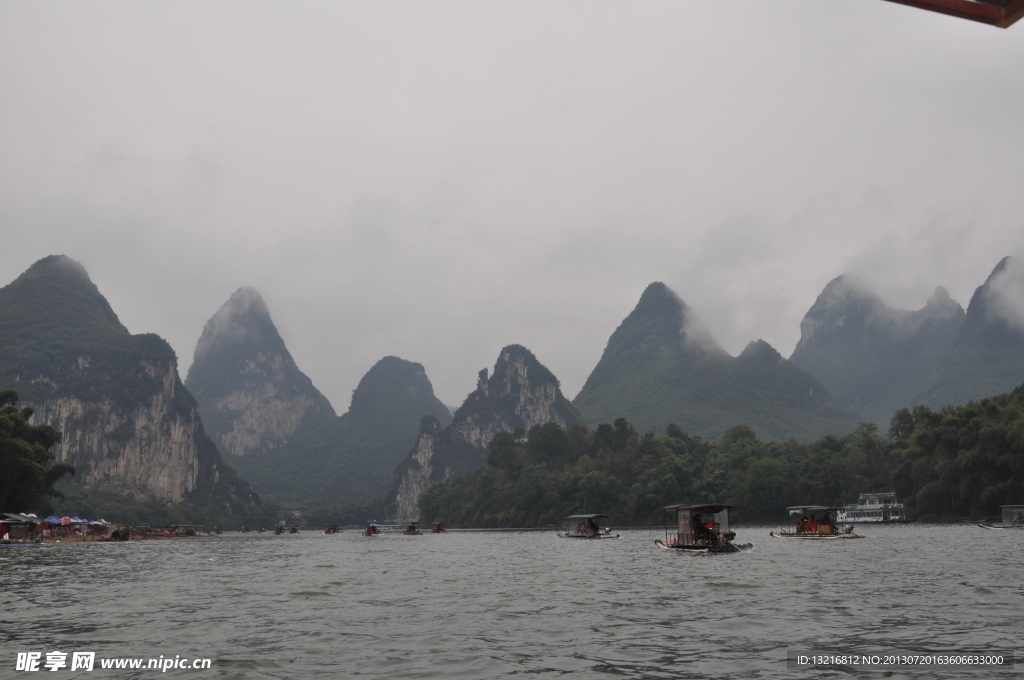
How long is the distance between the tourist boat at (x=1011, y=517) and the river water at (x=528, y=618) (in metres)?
48.4

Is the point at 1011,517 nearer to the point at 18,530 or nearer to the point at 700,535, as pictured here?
the point at 700,535

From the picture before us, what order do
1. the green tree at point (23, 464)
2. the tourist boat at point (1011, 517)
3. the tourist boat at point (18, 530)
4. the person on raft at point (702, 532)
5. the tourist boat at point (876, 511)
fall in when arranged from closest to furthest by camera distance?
the person on raft at point (702, 532) → the tourist boat at point (18, 530) → the green tree at point (23, 464) → the tourist boat at point (1011, 517) → the tourist boat at point (876, 511)

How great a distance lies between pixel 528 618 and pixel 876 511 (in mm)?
108975

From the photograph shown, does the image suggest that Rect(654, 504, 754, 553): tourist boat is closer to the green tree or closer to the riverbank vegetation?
the riverbank vegetation

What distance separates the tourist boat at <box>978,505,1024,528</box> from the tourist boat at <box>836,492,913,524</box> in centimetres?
2266

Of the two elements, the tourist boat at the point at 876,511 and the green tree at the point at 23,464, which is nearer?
the green tree at the point at 23,464

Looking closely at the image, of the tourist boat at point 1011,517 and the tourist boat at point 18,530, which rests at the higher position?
the tourist boat at point 1011,517

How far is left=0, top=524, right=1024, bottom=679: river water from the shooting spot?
1559 centimetres

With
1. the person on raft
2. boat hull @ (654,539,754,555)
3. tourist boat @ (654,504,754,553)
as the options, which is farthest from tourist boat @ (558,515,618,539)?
boat hull @ (654,539,754,555)

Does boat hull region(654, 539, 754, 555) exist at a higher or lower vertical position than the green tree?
lower

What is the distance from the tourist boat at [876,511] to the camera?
112 m

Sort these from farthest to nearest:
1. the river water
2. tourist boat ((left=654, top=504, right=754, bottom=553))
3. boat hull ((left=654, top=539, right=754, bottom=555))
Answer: tourist boat ((left=654, top=504, right=754, bottom=553)) → boat hull ((left=654, top=539, right=754, bottom=555)) → the river water

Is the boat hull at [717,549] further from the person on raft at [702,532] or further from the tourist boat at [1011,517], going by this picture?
the tourist boat at [1011,517]

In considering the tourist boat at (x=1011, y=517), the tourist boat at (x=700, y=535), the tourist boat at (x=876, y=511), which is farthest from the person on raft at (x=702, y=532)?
the tourist boat at (x=876, y=511)
